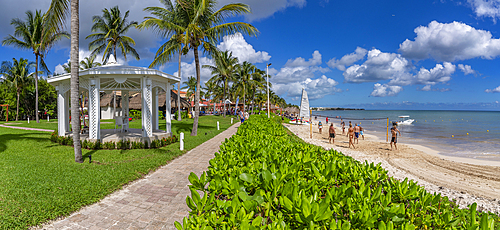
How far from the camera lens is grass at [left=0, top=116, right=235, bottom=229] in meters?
3.88

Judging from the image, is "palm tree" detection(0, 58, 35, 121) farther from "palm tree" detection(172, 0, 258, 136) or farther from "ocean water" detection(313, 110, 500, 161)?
"ocean water" detection(313, 110, 500, 161)

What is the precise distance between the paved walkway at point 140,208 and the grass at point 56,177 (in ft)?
0.87

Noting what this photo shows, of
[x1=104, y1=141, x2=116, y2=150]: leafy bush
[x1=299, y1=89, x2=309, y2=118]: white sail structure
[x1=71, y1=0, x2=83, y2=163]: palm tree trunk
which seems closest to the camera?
[x1=71, y1=0, x2=83, y2=163]: palm tree trunk

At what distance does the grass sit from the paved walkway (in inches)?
10.4

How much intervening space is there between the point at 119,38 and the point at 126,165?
1926cm

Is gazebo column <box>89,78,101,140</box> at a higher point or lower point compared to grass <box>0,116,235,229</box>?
higher

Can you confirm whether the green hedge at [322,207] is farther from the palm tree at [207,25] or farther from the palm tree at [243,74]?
the palm tree at [243,74]

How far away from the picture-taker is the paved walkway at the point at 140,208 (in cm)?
366

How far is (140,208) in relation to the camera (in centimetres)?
423

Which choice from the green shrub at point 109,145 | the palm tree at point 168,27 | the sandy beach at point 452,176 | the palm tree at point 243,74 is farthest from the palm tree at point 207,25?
the palm tree at point 243,74

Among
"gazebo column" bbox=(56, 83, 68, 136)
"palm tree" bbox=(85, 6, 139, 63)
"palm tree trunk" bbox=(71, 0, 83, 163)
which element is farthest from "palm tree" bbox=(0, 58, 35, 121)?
"palm tree trunk" bbox=(71, 0, 83, 163)

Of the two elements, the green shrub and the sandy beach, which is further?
the green shrub

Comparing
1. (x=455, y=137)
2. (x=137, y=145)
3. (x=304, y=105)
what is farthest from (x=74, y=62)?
(x=455, y=137)

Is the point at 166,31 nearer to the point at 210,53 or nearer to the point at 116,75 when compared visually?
the point at 210,53
